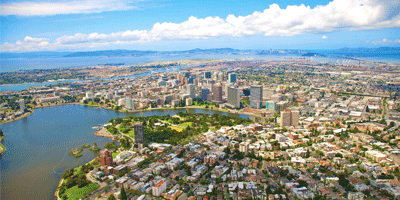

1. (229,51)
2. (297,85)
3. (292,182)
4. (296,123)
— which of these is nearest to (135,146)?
(292,182)

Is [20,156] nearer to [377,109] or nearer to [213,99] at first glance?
A: [213,99]

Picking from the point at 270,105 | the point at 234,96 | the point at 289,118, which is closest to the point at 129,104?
the point at 234,96

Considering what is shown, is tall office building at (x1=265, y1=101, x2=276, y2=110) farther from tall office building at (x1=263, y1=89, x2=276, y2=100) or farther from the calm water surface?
the calm water surface

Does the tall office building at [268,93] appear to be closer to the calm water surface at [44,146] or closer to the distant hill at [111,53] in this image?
the calm water surface at [44,146]

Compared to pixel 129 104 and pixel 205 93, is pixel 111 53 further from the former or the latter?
pixel 129 104

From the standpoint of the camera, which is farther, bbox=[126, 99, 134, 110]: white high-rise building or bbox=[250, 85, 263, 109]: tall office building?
bbox=[126, 99, 134, 110]: white high-rise building

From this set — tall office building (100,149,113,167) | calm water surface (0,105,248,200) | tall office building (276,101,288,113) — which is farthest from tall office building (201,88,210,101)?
tall office building (100,149,113,167)

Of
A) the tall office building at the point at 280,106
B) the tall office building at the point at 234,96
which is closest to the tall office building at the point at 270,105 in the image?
the tall office building at the point at 280,106
